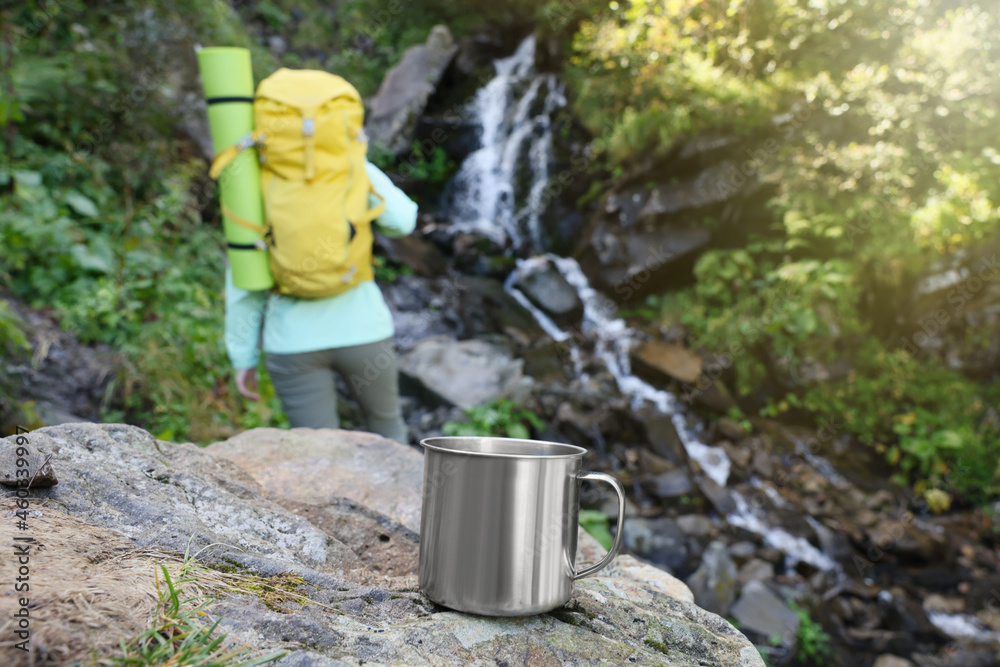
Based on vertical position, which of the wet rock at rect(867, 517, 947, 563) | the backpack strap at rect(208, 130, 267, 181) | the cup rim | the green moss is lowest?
the wet rock at rect(867, 517, 947, 563)

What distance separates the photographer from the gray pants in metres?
2.81

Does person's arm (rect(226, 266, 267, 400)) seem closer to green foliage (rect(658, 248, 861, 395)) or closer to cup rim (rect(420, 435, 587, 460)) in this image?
cup rim (rect(420, 435, 587, 460))

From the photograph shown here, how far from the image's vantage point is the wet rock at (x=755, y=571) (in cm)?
526

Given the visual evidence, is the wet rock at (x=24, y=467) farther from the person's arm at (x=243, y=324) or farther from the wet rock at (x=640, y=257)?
the wet rock at (x=640, y=257)

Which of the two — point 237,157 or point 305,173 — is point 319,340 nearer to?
point 305,173

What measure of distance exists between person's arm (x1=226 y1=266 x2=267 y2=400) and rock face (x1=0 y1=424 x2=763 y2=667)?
121cm

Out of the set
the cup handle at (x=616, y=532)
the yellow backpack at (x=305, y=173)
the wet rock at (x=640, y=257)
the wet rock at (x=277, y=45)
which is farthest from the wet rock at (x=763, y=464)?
the wet rock at (x=277, y=45)

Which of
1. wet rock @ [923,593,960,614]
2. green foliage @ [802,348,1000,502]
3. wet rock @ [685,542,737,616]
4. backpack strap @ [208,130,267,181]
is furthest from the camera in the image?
green foliage @ [802,348,1000,502]

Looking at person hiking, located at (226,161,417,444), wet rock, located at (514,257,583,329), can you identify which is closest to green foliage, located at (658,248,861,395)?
Result: wet rock, located at (514,257,583,329)

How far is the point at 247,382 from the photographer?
2.96m

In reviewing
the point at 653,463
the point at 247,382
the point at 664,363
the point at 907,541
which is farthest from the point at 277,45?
the point at 907,541

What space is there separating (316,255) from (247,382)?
886 mm

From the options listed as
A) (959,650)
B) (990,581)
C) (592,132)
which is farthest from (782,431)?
(592,132)

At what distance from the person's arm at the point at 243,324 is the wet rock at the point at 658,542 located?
3.86 meters
